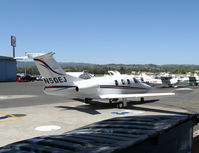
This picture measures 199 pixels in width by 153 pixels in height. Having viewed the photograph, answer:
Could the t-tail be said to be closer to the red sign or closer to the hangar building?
the hangar building

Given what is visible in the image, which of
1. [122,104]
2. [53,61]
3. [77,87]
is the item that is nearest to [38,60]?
[53,61]

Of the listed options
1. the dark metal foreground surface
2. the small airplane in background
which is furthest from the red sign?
the dark metal foreground surface

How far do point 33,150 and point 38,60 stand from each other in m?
12.8

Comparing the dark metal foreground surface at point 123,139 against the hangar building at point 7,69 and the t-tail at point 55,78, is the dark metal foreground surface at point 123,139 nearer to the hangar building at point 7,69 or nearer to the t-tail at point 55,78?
the t-tail at point 55,78

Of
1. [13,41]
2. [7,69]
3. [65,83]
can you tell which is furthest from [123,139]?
[13,41]

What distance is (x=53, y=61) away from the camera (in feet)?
50.0

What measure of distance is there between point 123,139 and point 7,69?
198ft

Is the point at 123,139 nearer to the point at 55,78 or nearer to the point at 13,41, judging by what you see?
the point at 55,78

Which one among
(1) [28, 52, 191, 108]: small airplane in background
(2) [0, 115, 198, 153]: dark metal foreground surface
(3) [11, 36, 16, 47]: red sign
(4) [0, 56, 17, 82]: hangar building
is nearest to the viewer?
(2) [0, 115, 198, 153]: dark metal foreground surface

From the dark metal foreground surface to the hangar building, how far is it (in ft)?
189

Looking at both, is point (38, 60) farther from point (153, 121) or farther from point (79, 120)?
point (153, 121)

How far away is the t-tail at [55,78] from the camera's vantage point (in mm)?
15227

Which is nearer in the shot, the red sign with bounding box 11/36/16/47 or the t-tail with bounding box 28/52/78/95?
the t-tail with bounding box 28/52/78/95

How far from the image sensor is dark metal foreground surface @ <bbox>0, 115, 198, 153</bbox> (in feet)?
9.57
